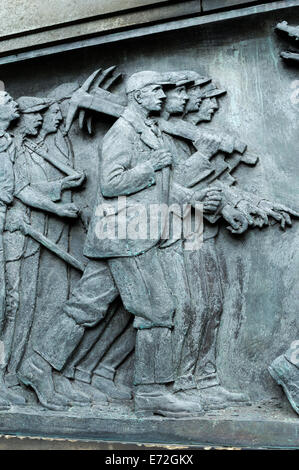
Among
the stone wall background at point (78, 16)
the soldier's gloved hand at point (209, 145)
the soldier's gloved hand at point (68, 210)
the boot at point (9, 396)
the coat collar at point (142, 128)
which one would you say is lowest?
the boot at point (9, 396)

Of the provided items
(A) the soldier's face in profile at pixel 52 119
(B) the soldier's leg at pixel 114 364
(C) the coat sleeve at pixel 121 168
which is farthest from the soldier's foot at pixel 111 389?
(A) the soldier's face in profile at pixel 52 119

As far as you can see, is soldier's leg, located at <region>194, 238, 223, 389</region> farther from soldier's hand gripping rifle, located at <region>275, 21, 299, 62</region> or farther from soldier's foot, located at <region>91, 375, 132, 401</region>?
soldier's hand gripping rifle, located at <region>275, 21, 299, 62</region>

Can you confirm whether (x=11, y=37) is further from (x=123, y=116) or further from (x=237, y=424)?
(x=237, y=424)

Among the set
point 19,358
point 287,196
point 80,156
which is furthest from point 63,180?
point 287,196

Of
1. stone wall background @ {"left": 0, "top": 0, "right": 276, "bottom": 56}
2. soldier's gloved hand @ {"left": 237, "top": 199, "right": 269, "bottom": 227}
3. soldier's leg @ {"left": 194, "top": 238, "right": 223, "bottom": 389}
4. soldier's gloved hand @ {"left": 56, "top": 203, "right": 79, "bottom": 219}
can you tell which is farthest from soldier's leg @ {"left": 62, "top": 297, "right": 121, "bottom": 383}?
stone wall background @ {"left": 0, "top": 0, "right": 276, "bottom": 56}

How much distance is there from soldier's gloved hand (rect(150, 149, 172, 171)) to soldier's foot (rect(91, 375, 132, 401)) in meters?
1.55

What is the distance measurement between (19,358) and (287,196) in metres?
2.24

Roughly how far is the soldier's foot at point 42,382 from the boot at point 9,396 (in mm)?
112

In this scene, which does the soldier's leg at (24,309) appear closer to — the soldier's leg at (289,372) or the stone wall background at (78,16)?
the stone wall background at (78,16)

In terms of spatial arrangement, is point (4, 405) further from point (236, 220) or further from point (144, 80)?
point (144, 80)

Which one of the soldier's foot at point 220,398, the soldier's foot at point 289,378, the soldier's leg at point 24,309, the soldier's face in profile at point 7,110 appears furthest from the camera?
the soldier's face in profile at point 7,110

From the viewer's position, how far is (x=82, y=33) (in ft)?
15.3

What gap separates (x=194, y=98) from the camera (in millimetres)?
4512

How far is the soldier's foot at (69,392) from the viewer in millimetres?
4426
